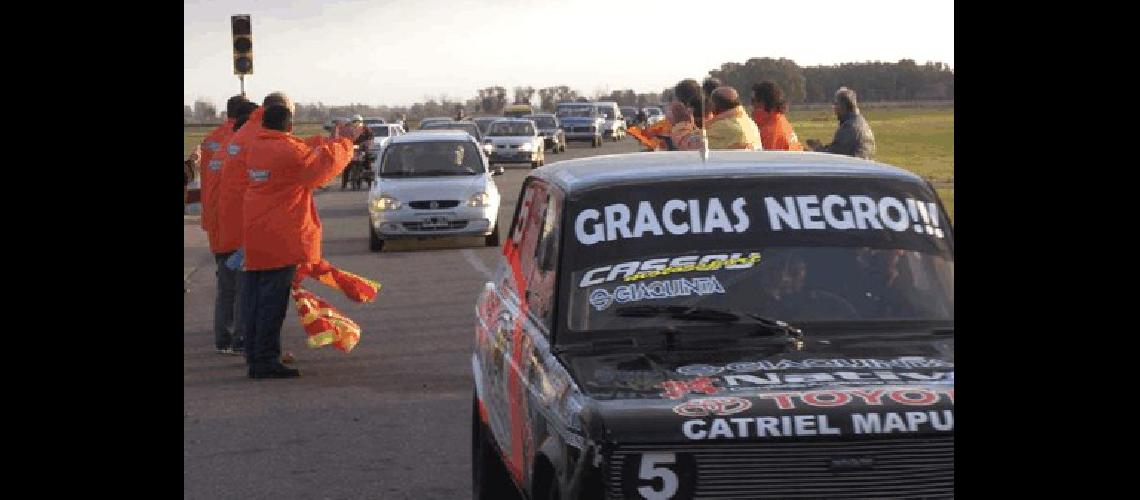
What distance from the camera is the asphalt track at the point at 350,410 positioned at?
8.86m

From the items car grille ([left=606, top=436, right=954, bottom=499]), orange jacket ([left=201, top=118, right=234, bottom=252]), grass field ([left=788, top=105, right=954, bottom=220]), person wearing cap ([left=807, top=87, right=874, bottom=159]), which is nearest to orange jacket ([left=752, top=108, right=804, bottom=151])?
person wearing cap ([left=807, top=87, right=874, bottom=159])

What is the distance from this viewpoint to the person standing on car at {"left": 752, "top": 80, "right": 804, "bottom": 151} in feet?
45.4

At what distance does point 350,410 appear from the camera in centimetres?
1096

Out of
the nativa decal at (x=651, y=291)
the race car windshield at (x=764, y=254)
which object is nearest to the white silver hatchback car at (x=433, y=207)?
the race car windshield at (x=764, y=254)

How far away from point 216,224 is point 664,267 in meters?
8.33

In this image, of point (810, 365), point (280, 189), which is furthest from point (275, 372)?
point (810, 365)

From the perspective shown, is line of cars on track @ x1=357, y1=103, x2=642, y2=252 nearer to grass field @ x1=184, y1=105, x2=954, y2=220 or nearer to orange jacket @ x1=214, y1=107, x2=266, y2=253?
grass field @ x1=184, y1=105, x2=954, y2=220

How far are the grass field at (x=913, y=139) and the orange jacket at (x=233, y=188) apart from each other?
278 inches

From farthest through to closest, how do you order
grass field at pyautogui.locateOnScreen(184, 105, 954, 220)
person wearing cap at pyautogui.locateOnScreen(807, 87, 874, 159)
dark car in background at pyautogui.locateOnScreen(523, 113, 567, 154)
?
dark car in background at pyautogui.locateOnScreen(523, 113, 567, 154) → grass field at pyautogui.locateOnScreen(184, 105, 954, 220) → person wearing cap at pyautogui.locateOnScreen(807, 87, 874, 159)

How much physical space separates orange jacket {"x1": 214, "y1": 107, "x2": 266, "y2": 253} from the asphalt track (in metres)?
0.88

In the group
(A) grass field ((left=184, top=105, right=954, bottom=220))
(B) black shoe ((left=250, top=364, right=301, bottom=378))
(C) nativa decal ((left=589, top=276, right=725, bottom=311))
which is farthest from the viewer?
(A) grass field ((left=184, top=105, right=954, bottom=220))

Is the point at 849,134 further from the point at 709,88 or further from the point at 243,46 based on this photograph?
the point at 243,46
